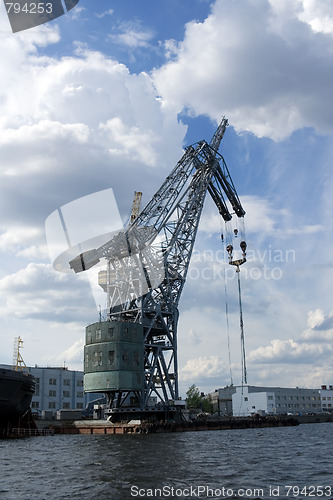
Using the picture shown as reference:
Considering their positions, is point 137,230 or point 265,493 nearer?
point 265,493

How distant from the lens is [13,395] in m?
67.7

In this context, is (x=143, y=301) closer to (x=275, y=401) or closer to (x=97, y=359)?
(x=97, y=359)

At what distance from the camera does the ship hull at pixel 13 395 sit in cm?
6600

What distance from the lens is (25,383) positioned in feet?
230

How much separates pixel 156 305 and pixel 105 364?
14.1m

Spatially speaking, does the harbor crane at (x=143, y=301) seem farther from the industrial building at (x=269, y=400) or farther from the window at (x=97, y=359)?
the industrial building at (x=269, y=400)

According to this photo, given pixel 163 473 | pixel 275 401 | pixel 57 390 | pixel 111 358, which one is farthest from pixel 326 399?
pixel 163 473

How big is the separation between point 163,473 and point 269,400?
140985 millimetres

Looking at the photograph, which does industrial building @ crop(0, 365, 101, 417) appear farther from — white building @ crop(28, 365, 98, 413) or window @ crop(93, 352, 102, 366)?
window @ crop(93, 352, 102, 366)

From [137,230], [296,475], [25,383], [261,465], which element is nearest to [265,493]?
[296,475]

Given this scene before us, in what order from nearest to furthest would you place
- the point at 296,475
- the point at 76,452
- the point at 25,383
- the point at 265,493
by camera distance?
1. the point at 265,493
2. the point at 296,475
3. the point at 76,452
4. the point at 25,383

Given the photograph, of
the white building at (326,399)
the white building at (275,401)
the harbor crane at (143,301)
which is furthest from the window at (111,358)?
the white building at (326,399)

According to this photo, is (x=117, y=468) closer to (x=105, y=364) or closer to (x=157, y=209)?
(x=105, y=364)

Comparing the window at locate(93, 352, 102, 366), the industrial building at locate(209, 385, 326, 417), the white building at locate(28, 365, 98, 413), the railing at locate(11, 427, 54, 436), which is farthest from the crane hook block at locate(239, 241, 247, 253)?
the industrial building at locate(209, 385, 326, 417)
